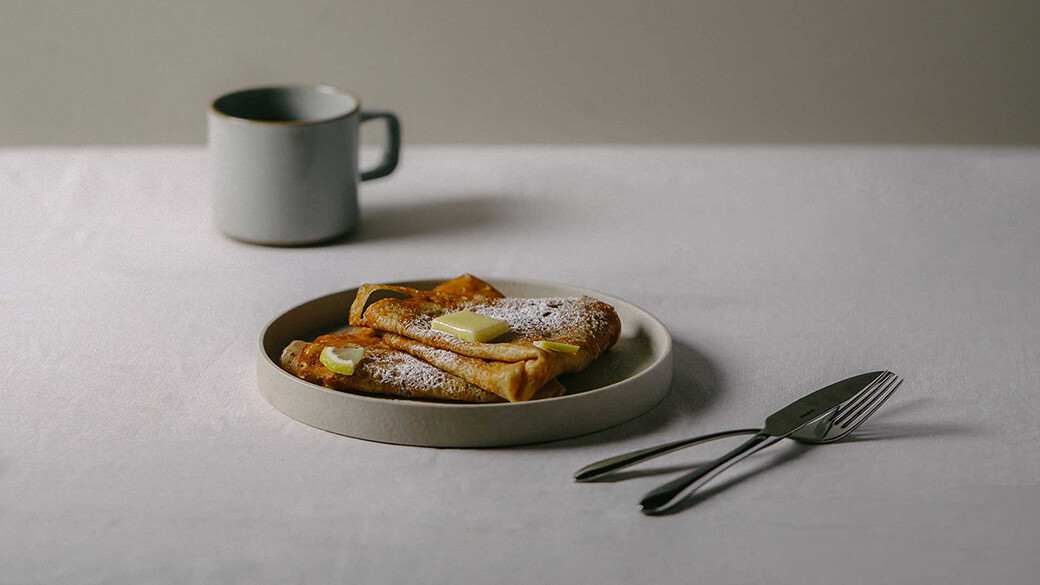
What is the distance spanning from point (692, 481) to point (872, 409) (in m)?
0.22

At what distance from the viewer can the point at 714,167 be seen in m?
1.66

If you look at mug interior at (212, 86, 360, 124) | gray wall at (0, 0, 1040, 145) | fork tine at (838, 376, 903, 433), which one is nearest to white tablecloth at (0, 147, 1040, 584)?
fork tine at (838, 376, 903, 433)

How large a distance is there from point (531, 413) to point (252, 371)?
30 cm

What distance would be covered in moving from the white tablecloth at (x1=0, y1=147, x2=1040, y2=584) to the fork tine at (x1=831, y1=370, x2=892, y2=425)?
0.07ft

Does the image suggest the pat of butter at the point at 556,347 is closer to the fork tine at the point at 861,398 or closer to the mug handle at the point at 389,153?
the fork tine at the point at 861,398

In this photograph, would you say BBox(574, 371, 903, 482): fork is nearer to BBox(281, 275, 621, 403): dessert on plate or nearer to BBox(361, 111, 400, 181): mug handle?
BBox(281, 275, 621, 403): dessert on plate

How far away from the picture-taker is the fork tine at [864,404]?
2.78ft

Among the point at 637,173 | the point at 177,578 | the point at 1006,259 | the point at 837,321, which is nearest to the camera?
the point at 177,578

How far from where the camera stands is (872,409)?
0.88 meters

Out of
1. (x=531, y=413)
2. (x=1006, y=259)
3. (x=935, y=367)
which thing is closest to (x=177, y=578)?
(x=531, y=413)

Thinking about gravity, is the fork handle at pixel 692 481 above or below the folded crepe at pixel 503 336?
below

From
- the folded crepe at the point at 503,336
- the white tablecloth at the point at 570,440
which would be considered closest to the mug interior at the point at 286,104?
the white tablecloth at the point at 570,440

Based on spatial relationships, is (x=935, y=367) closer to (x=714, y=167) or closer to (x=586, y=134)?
(x=714, y=167)

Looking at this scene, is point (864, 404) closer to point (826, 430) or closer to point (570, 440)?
point (826, 430)
